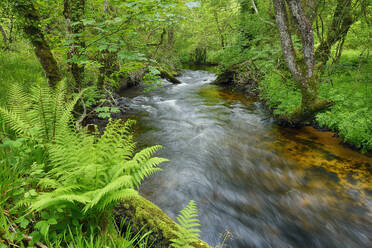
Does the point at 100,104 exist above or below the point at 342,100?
below

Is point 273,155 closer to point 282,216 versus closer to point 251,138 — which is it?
point 251,138

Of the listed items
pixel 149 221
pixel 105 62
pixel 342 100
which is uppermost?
pixel 105 62

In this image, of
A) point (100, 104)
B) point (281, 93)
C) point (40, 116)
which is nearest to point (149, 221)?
point (40, 116)

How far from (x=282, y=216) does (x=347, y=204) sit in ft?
4.69

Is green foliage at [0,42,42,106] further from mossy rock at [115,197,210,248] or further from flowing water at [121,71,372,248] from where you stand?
flowing water at [121,71,372,248]

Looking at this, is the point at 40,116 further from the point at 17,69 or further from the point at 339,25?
the point at 339,25

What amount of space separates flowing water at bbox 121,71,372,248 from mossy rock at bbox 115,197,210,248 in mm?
1453

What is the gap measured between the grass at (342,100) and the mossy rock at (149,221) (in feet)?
17.3

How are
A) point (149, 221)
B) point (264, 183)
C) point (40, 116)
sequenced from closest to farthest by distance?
point (149, 221)
point (40, 116)
point (264, 183)

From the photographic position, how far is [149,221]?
197 cm

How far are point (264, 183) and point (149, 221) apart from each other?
3445 millimetres

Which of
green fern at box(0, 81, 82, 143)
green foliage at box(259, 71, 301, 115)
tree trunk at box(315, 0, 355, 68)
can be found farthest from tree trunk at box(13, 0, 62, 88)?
tree trunk at box(315, 0, 355, 68)

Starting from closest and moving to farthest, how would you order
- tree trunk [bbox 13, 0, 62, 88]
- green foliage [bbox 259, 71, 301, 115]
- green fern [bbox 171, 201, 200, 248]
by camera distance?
green fern [bbox 171, 201, 200, 248]
tree trunk [bbox 13, 0, 62, 88]
green foliage [bbox 259, 71, 301, 115]

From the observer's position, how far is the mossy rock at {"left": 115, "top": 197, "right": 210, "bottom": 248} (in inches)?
71.5
